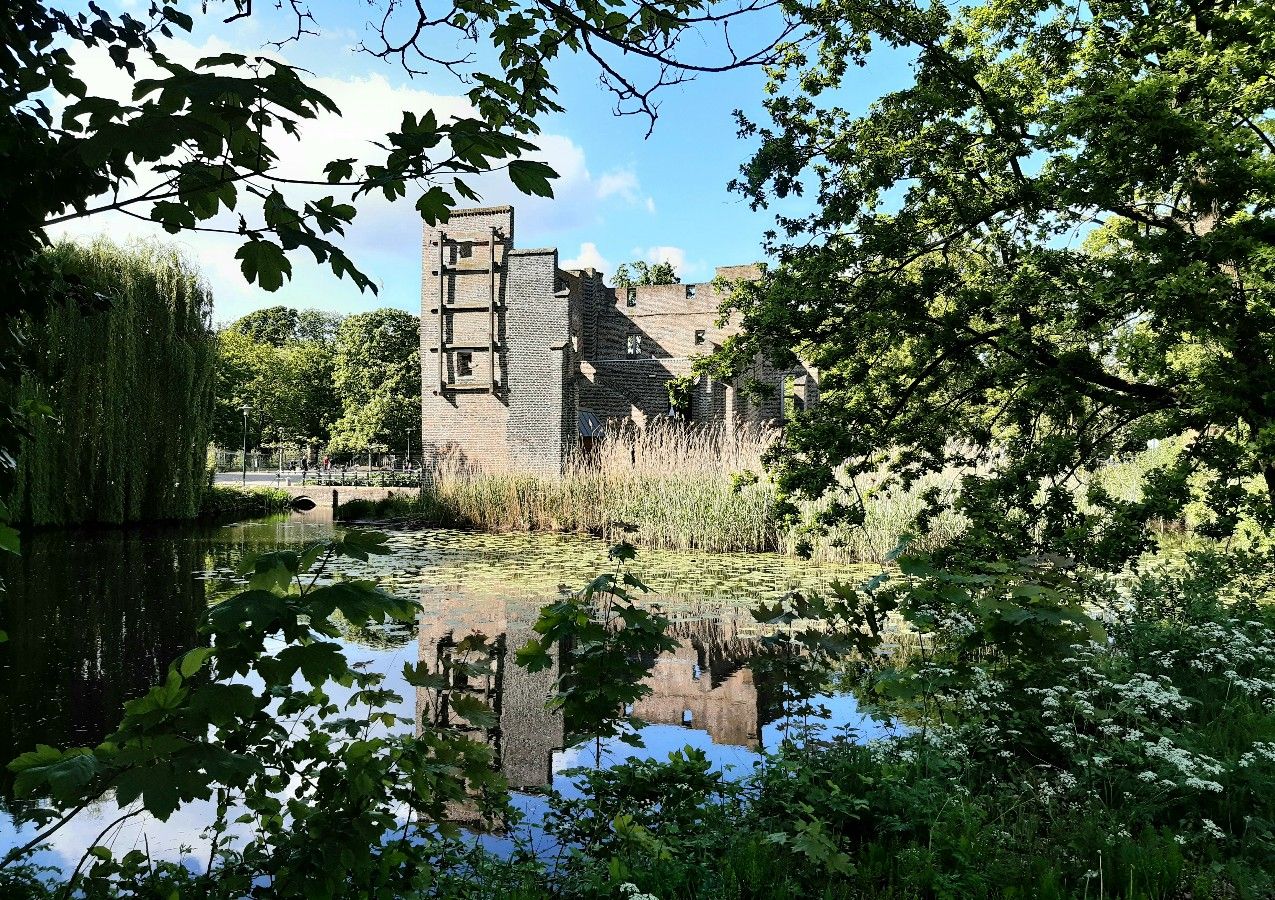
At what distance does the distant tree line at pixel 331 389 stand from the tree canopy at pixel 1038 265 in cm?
3174

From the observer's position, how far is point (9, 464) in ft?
7.37

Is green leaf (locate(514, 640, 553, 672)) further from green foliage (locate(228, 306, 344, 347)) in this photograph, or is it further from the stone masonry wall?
green foliage (locate(228, 306, 344, 347))

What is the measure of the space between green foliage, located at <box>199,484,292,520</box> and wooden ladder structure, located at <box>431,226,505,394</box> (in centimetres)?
542

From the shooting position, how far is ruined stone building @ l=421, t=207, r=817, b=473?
70.1 ft

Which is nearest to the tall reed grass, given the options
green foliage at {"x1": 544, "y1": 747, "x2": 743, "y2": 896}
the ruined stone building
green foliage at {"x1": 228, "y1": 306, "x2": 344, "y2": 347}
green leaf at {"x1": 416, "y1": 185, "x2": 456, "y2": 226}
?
the ruined stone building

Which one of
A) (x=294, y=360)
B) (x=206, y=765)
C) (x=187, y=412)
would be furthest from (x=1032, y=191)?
(x=294, y=360)

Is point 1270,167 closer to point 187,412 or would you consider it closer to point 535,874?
point 535,874

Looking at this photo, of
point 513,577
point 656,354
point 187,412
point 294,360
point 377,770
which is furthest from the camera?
point 294,360

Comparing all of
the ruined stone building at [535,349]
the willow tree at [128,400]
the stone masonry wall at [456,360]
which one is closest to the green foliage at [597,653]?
the ruined stone building at [535,349]

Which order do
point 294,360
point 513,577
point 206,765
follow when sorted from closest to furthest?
1. point 206,765
2. point 513,577
3. point 294,360

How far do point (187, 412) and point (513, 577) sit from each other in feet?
36.2

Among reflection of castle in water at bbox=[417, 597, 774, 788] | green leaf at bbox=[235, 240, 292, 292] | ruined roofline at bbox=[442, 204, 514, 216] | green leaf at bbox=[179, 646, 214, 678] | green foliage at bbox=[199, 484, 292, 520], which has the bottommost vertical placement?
reflection of castle in water at bbox=[417, 597, 774, 788]

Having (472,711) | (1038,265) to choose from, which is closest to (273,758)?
(472,711)

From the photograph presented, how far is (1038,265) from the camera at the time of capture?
5.22m
